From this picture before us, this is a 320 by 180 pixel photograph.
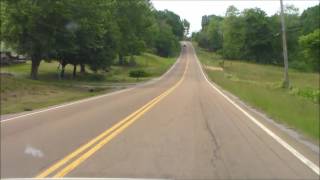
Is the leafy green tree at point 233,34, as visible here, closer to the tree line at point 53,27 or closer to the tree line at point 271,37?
the tree line at point 271,37

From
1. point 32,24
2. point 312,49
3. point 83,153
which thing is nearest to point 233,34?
point 312,49

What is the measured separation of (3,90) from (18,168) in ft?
88.6

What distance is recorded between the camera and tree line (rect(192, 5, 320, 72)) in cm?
6250

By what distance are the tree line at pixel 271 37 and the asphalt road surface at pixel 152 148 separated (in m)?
37.1

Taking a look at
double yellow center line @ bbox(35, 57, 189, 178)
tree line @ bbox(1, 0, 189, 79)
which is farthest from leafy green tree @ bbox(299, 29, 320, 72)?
double yellow center line @ bbox(35, 57, 189, 178)

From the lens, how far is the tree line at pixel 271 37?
62500 millimetres

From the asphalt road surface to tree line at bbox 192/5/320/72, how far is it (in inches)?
1459

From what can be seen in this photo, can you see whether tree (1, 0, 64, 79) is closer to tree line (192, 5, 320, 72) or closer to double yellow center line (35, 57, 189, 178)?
tree line (192, 5, 320, 72)

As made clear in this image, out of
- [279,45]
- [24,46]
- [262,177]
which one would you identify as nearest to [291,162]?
[262,177]

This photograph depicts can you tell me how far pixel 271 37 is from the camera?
86375 mm

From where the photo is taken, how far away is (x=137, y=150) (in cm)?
1260

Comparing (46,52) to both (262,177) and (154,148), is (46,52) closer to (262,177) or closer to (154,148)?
(154,148)

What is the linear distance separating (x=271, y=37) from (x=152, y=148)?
75553 mm

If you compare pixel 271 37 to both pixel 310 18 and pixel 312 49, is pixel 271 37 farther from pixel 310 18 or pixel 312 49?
pixel 310 18
